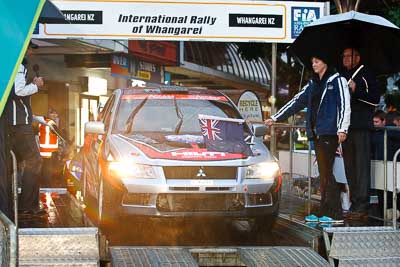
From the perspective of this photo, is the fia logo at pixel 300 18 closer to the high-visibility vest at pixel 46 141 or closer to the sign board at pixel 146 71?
the high-visibility vest at pixel 46 141

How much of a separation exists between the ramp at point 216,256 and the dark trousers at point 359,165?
146cm

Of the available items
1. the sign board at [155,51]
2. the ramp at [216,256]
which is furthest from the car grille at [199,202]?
the sign board at [155,51]

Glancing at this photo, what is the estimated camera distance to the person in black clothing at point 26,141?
6984mm

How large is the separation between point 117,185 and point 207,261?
1280 millimetres

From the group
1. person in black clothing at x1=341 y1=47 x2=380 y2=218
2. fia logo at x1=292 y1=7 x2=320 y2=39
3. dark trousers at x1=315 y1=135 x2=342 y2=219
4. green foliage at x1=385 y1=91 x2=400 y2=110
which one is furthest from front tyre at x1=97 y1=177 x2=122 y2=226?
green foliage at x1=385 y1=91 x2=400 y2=110

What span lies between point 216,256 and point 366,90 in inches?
106

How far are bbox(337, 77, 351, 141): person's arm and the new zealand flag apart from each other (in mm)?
1031

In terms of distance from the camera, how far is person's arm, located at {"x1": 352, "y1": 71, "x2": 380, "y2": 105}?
7.46 m

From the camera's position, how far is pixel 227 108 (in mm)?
8500

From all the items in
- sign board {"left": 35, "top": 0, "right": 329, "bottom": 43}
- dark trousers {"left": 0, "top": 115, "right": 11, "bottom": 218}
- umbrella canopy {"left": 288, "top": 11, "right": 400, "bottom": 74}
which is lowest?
dark trousers {"left": 0, "top": 115, "right": 11, "bottom": 218}

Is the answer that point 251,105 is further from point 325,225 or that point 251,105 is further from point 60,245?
point 60,245

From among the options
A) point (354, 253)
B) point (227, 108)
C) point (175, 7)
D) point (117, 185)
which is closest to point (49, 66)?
point (175, 7)

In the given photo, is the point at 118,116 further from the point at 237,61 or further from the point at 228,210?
the point at 237,61

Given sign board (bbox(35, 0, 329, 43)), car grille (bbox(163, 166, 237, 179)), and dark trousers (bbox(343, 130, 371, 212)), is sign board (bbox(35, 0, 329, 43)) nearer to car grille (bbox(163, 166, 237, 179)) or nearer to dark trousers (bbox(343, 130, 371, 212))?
dark trousers (bbox(343, 130, 371, 212))
